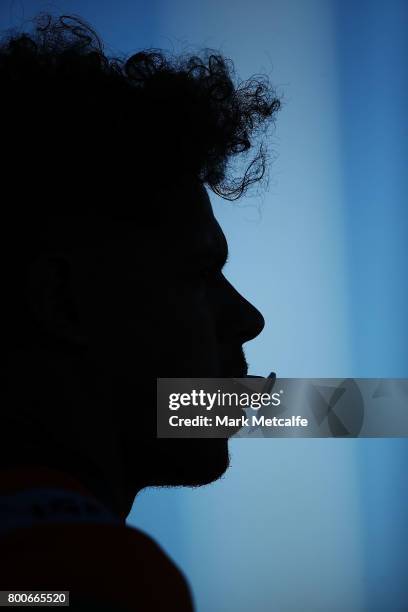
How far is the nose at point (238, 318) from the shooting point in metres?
0.71

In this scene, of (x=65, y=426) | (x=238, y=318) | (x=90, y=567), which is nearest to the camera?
(x=90, y=567)

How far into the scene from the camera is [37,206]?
2.15ft

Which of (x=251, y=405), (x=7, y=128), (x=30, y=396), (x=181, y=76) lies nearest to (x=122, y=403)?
(x=30, y=396)

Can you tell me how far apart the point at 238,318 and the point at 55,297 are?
23cm

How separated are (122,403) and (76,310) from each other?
0.11m

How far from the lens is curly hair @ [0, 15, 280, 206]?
0.71 metres

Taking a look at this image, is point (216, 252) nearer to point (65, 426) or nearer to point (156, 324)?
point (156, 324)

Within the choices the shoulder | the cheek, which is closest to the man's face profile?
the cheek

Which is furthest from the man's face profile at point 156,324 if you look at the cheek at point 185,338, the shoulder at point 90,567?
the shoulder at point 90,567

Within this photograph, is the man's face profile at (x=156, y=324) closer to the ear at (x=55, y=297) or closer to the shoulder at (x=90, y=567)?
the ear at (x=55, y=297)

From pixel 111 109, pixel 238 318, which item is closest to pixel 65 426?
pixel 238 318

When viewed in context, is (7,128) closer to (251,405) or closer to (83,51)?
(83,51)

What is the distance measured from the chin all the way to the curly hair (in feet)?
1.07

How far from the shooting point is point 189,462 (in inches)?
25.6
